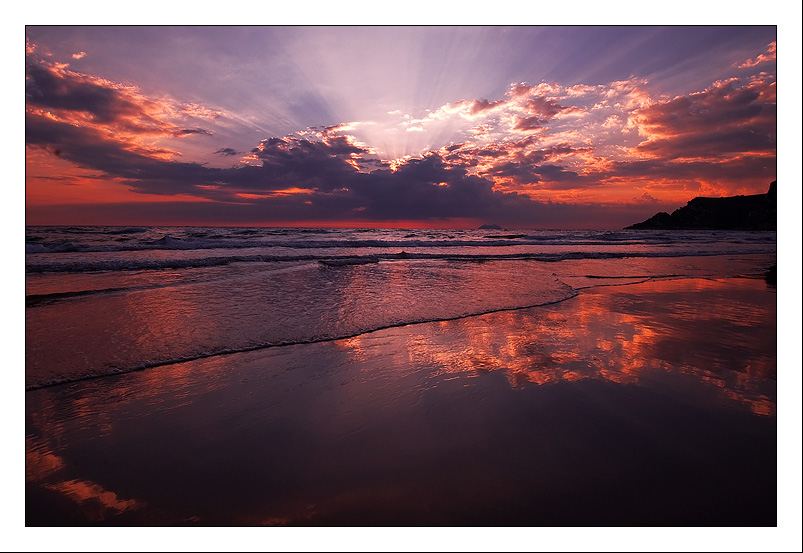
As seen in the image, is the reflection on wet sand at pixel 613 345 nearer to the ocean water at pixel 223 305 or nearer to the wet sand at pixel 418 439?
the wet sand at pixel 418 439

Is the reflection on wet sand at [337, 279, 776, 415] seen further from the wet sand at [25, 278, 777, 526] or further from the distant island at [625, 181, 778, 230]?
the distant island at [625, 181, 778, 230]

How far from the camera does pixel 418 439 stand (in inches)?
99.9

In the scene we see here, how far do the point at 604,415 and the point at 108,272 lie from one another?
14.6 m

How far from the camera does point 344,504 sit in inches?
76.1

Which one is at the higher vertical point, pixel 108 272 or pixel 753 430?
pixel 108 272

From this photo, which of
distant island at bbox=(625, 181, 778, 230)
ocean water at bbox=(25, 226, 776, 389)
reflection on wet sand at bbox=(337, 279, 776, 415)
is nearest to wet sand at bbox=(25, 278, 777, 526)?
reflection on wet sand at bbox=(337, 279, 776, 415)

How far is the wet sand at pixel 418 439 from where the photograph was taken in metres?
1.94

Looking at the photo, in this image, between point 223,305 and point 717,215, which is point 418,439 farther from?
point 717,215

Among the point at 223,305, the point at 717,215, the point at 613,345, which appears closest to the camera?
the point at 613,345

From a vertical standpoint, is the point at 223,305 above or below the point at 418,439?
above

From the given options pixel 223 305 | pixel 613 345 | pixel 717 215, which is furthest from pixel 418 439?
pixel 717 215
